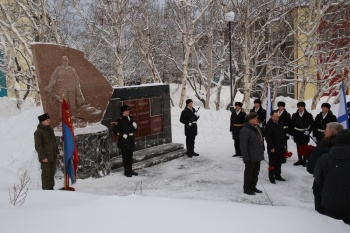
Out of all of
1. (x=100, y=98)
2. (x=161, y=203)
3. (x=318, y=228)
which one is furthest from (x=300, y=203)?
(x=100, y=98)

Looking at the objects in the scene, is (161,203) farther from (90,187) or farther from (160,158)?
(160,158)

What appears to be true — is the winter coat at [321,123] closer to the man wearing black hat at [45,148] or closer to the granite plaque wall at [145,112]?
the granite plaque wall at [145,112]

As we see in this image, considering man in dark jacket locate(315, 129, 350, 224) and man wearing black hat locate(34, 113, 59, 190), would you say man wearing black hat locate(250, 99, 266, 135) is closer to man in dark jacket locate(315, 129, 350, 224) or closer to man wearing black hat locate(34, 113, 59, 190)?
man wearing black hat locate(34, 113, 59, 190)

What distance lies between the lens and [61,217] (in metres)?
3.70

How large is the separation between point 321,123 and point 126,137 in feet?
17.3

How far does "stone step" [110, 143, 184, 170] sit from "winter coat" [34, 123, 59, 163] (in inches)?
95.8

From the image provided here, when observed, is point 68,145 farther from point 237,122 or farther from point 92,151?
point 237,122

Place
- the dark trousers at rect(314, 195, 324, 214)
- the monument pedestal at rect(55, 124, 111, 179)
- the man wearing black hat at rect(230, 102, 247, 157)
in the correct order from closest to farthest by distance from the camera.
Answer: the dark trousers at rect(314, 195, 324, 214), the monument pedestal at rect(55, 124, 111, 179), the man wearing black hat at rect(230, 102, 247, 157)

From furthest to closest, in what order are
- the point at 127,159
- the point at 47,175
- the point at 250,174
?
the point at 127,159 < the point at 250,174 < the point at 47,175

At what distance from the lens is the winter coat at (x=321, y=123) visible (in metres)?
9.36

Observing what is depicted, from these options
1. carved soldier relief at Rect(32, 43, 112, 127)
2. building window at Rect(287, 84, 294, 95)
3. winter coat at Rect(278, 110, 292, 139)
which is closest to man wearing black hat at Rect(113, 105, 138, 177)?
carved soldier relief at Rect(32, 43, 112, 127)

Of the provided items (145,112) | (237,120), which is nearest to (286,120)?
(237,120)

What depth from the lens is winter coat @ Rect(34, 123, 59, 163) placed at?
6895mm

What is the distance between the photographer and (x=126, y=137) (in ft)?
28.1
